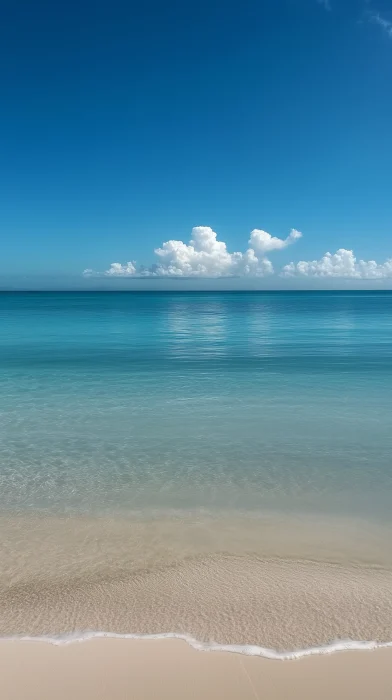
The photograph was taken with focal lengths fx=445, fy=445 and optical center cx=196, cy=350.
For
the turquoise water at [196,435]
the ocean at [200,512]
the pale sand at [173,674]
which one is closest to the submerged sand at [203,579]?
the ocean at [200,512]

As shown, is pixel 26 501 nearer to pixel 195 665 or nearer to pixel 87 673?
pixel 87 673

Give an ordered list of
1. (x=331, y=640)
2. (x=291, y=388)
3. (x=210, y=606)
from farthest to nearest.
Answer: (x=291, y=388)
(x=210, y=606)
(x=331, y=640)

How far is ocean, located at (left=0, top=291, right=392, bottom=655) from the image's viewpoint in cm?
530

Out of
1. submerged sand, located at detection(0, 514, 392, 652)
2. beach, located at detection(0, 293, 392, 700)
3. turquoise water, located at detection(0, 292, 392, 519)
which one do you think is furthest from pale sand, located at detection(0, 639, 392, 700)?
turquoise water, located at detection(0, 292, 392, 519)

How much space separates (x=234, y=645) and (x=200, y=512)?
3314 millimetres

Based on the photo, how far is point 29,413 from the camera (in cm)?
1435

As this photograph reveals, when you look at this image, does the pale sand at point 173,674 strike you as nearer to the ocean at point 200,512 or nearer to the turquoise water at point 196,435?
the ocean at point 200,512

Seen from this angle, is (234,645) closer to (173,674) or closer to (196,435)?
(173,674)

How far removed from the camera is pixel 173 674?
4422 millimetres

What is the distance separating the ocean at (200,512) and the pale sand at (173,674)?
250 mm

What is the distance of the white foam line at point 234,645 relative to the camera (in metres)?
4.66

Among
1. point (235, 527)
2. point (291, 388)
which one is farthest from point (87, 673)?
point (291, 388)

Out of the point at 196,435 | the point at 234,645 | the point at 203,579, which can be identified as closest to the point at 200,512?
the point at 203,579

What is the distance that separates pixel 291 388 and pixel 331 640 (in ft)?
43.7
